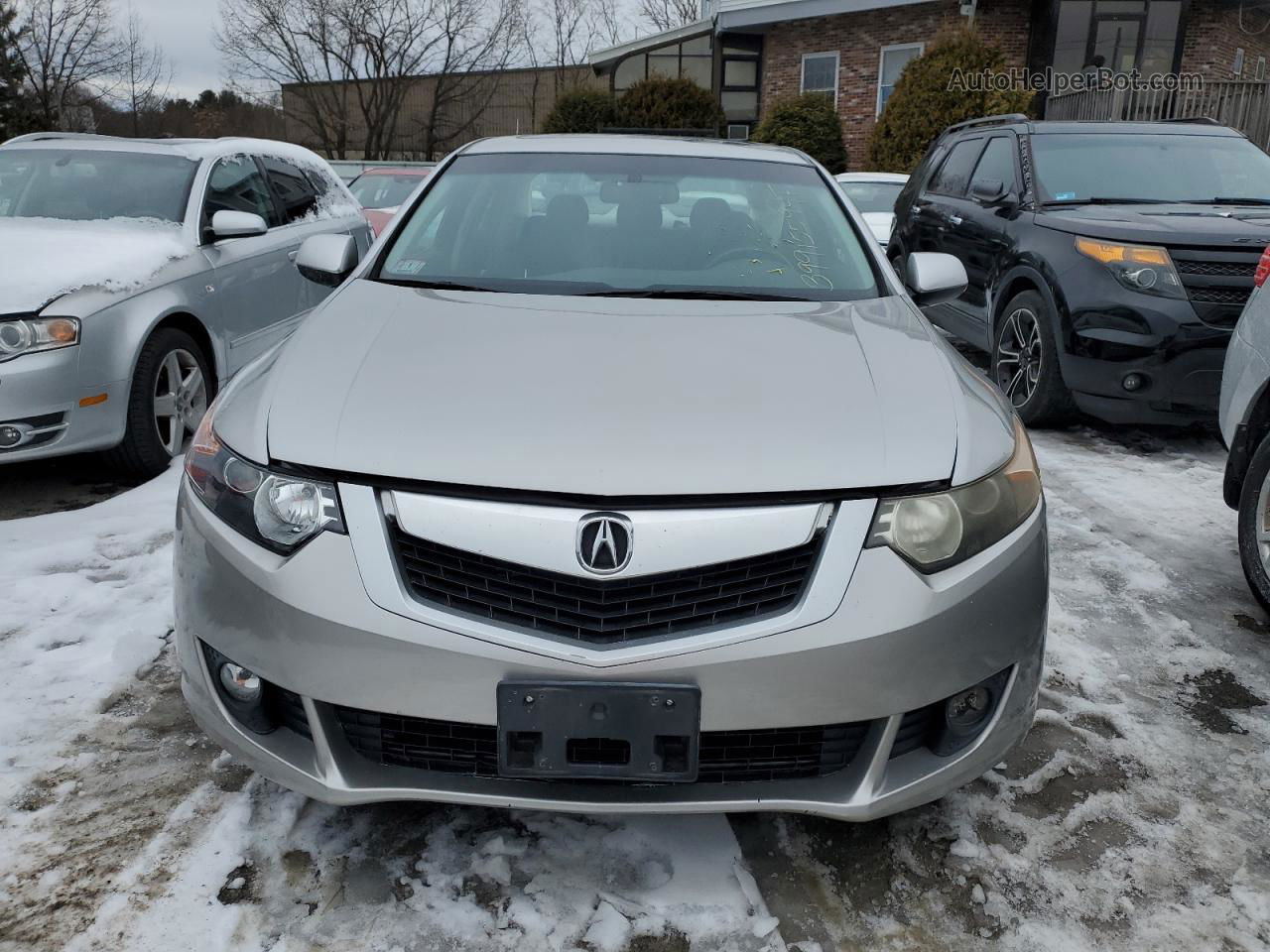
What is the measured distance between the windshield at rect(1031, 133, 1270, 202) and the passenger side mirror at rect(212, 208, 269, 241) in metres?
4.28

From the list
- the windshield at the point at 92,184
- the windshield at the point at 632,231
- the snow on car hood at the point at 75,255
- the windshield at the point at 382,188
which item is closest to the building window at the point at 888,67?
the windshield at the point at 382,188

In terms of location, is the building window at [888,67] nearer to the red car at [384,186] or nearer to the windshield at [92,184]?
the red car at [384,186]

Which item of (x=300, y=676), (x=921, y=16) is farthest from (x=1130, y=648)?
(x=921, y=16)

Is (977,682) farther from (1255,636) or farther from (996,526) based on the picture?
(1255,636)

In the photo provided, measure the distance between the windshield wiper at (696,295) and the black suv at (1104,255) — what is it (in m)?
3.03

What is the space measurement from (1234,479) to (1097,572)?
21.8 inches

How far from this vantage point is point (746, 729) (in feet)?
6.07

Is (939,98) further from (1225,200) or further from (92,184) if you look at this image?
(92,184)

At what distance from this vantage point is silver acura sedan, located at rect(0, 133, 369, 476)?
4.09 meters

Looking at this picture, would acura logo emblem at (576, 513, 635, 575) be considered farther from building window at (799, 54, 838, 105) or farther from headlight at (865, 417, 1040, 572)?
building window at (799, 54, 838, 105)

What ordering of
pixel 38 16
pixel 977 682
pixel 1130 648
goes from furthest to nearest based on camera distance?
1. pixel 38 16
2. pixel 1130 648
3. pixel 977 682

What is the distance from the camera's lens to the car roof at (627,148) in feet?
11.6

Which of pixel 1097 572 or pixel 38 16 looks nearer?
pixel 1097 572

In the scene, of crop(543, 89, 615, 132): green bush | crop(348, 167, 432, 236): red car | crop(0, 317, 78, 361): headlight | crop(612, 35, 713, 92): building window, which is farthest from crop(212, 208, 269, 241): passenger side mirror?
crop(612, 35, 713, 92): building window
